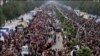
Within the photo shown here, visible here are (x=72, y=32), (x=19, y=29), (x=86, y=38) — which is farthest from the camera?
(x=19, y=29)

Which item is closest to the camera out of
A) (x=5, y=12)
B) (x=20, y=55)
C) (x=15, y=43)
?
(x=20, y=55)

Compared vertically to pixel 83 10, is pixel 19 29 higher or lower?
higher

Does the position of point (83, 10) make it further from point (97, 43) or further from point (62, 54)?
point (62, 54)

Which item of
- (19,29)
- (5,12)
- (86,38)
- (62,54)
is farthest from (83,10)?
(62,54)

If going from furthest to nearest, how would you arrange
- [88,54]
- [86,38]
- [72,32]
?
[72,32] < [86,38] < [88,54]

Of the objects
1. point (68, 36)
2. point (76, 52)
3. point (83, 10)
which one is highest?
point (76, 52)

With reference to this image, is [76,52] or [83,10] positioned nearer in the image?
[76,52]

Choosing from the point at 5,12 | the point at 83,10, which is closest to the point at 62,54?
the point at 5,12

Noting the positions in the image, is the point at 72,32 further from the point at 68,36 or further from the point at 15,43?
the point at 15,43

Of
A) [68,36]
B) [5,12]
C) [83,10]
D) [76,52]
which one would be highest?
[76,52]
